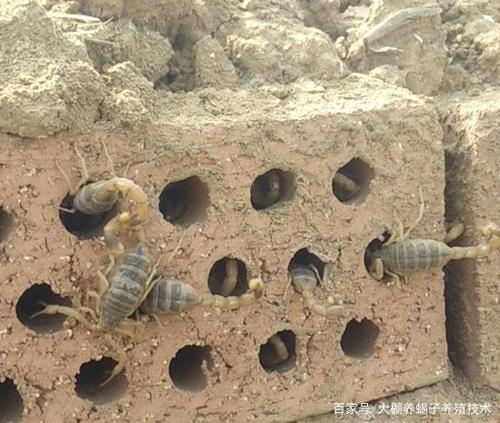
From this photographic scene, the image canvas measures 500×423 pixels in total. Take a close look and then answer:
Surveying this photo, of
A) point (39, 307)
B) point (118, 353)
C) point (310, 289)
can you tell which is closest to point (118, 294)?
point (118, 353)

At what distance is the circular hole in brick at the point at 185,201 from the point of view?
9.34 ft

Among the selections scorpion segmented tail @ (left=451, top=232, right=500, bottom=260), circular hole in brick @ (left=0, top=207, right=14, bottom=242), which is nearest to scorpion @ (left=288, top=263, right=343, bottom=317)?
scorpion segmented tail @ (left=451, top=232, right=500, bottom=260)

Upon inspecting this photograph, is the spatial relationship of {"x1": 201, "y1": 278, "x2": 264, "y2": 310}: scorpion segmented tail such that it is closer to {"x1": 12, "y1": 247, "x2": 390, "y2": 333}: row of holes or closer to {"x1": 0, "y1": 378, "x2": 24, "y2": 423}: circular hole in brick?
{"x1": 12, "y1": 247, "x2": 390, "y2": 333}: row of holes

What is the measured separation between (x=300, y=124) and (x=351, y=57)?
2.54ft

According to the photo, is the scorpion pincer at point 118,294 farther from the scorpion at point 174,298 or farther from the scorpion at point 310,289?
the scorpion at point 310,289

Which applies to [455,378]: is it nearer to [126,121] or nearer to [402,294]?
[402,294]

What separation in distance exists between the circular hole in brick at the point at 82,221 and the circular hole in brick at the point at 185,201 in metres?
0.26

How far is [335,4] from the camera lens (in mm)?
3688

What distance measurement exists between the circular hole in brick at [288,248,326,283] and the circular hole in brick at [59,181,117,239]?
2.55 feet

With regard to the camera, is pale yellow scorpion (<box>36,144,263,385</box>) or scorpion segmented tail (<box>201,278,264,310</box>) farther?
scorpion segmented tail (<box>201,278,264,310</box>)

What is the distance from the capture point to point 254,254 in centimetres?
288

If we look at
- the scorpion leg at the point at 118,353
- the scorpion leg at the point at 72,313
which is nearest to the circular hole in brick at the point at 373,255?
the scorpion leg at the point at 118,353

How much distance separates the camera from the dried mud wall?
8.43 ft

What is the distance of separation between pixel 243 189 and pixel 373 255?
71 centimetres
